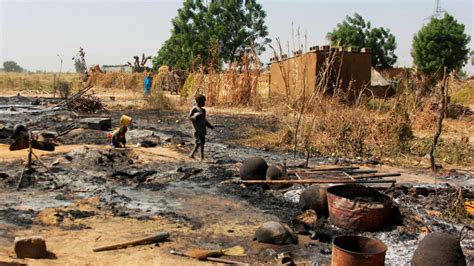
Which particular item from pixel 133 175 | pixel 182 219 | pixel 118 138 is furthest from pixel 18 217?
pixel 118 138

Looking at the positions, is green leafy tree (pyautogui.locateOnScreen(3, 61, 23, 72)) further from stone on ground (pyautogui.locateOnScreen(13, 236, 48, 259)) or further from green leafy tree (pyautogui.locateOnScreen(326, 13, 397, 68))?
stone on ground (pyautogui.locateOnScreen(13, 236, 48, 259))

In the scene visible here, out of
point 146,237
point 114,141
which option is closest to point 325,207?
point 146,237

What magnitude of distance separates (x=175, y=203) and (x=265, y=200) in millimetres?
1270

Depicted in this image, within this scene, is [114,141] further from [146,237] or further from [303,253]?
[303,253]

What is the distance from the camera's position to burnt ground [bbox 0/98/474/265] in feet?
16.3

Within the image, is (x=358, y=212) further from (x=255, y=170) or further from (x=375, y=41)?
(x=375, y=41)

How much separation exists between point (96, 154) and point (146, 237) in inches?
172

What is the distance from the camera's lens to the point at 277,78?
2123cm

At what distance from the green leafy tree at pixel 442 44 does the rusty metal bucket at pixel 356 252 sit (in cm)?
3301

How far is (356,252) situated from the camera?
396 cm

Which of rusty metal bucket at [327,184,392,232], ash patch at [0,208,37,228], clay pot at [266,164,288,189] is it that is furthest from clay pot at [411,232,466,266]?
ash patch at [0,208,37,228]

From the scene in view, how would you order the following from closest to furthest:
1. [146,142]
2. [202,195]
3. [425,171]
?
[202,195]
[425,171]
[146,142]

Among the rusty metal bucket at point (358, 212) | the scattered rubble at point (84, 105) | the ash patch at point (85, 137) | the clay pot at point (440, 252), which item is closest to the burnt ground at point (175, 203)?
the rusty metal bucket at point (358, 212)

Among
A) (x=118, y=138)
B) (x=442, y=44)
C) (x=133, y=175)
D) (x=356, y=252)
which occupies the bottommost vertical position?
(x=133, y=175)
